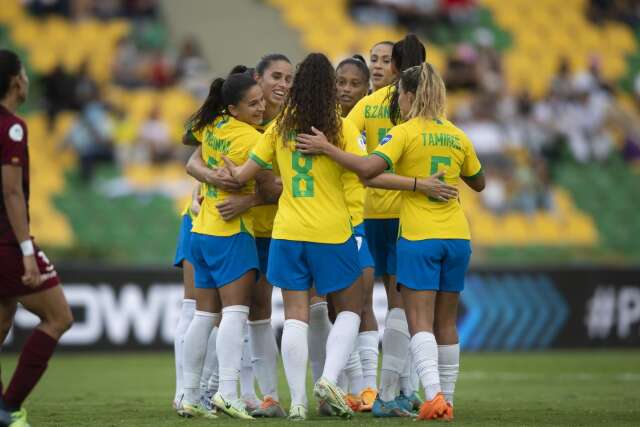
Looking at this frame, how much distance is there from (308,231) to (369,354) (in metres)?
1.71

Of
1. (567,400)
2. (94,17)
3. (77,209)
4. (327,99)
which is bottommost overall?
(567,400)

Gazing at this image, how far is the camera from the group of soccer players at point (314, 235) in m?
7.73

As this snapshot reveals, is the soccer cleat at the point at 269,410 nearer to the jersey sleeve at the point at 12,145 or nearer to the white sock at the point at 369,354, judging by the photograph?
the white sock at the point at 369,354

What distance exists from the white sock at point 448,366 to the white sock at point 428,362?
295 mm

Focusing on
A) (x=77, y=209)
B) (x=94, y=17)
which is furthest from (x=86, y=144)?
(x=94, y=17)

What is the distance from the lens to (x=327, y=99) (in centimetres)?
780

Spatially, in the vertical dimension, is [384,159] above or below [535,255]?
above

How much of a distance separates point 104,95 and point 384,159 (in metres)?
13.8

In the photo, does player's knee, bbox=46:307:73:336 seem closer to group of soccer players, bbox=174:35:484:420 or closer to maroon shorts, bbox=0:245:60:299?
maroon shorts, bbox=0:245:60:299

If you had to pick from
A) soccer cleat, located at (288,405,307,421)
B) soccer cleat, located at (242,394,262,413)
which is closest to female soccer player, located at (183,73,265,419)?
soccer cleat, located at (288,405,307,421)

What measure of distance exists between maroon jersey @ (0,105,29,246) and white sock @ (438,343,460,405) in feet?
10.3

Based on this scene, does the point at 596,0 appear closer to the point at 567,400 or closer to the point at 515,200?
the point at 515,200

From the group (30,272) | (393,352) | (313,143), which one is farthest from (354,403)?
(30,272)

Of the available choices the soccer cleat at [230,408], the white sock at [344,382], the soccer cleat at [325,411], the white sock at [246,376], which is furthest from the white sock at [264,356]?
the white sock at [344,382]
